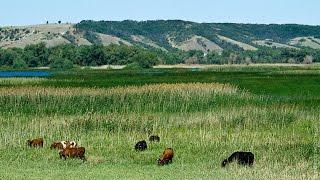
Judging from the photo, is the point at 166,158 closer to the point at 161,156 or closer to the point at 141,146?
the point at 161,156

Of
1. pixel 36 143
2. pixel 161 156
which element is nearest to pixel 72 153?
pixel 161 156

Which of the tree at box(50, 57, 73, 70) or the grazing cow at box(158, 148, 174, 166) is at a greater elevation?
the grazing cow at box(158, 148, 174, 166)

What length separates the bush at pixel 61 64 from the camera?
490 ft

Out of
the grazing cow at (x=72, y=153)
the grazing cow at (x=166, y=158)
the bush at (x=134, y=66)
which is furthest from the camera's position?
the bush at (x=134, y=66)

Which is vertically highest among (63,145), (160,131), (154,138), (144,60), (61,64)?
(63,145)

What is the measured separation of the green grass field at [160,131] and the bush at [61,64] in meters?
97.0

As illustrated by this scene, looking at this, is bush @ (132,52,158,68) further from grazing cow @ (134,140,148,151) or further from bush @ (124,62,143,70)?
grazing cow @ (134,140,148,151)

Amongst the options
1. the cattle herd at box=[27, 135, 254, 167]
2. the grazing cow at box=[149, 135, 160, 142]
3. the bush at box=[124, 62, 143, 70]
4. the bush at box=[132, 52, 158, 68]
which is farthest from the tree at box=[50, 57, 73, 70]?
the cattle herd at box=[27, 135, 254, 167]

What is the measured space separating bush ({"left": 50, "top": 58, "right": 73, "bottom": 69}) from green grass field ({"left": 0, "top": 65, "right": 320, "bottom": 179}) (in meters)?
97.0

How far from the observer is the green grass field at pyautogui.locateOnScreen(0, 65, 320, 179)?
22.0 metres

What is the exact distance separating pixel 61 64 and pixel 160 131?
122m

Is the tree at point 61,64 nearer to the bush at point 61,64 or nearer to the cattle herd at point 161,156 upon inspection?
the bush at point 61,64

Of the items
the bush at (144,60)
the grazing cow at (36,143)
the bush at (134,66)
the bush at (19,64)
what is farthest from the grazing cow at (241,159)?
the bush at (19,64)

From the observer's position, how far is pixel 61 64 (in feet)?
498
